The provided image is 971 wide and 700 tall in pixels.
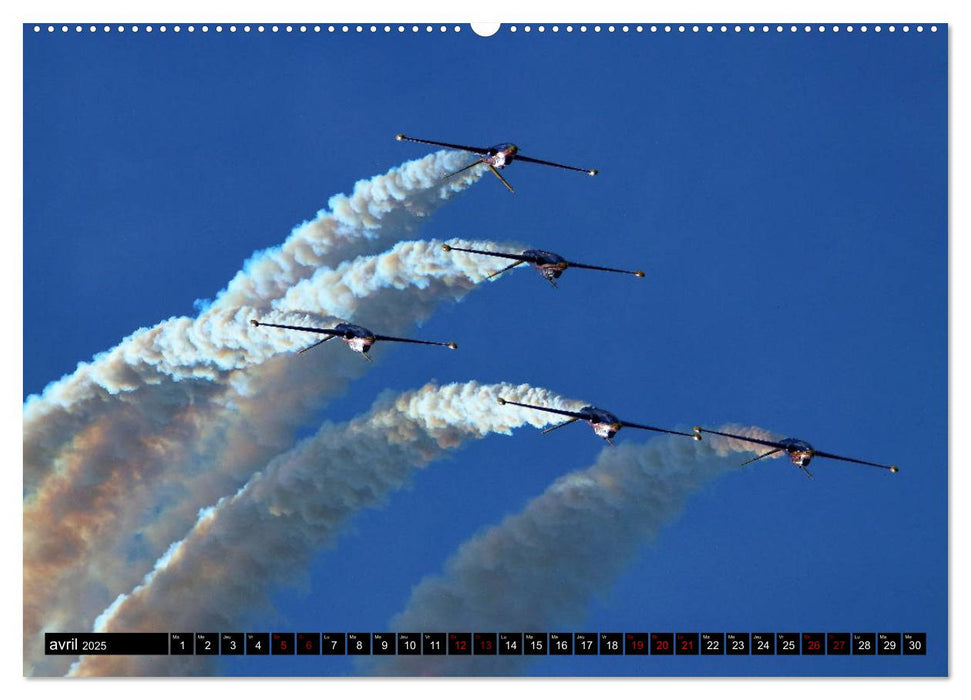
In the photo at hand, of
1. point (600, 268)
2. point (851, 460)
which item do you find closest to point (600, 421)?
point (600, 268)

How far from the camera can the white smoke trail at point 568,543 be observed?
59688mm

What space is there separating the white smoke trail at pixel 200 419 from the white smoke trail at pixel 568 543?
801 cm

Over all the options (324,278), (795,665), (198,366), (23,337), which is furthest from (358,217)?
(795,665)

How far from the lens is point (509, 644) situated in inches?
2191

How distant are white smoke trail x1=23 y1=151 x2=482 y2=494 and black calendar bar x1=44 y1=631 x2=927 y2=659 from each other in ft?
24.7

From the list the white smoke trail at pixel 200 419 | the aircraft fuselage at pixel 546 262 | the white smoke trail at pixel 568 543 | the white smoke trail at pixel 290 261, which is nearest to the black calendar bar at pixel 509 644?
the white smoke trail at pixel 568 543

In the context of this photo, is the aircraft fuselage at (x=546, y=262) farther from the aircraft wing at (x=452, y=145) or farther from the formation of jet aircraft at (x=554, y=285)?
the aircraft wing at (x=452, y=145)

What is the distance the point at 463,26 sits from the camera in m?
54.3

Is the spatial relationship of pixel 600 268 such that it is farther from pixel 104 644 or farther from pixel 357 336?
pixel 104 644

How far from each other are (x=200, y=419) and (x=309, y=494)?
4.88 meters

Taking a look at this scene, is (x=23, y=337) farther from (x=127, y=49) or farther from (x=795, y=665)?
(x=795, y=665)

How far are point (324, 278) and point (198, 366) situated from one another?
5.42m

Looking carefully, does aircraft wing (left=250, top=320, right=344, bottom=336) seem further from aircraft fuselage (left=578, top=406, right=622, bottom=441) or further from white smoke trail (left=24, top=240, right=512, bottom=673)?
aircraft fuselage (left=578, top=406, right=622, bottom=441)

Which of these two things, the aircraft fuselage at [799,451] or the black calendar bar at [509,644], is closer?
the black calendar bar at [509,644]
